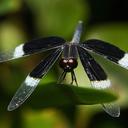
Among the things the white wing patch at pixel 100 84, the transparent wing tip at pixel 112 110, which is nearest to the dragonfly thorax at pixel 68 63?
the white wing patch at pixel 100 84

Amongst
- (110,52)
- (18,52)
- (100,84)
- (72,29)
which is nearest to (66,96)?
(100,84)

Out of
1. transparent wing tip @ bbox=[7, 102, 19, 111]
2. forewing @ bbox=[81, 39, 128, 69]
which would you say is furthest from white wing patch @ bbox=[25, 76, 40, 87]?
forewing @ bbox=[81, 39, 128, 69]

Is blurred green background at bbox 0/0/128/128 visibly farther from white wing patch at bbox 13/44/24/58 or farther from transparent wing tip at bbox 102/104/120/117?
transparent wing tip at bbox 102/104/120/117

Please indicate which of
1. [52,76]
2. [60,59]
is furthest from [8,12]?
[60,59]

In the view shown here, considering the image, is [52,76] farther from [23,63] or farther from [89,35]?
[89,35]

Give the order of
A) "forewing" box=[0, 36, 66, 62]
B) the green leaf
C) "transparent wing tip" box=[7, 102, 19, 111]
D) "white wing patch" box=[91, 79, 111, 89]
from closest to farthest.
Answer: the green leaf, "transparent wing tip" box=[7, 102, 19, 111], "white wing patch" box=[91, 79, 111, 89], "forewing" box=[0, 36, 66, 62]

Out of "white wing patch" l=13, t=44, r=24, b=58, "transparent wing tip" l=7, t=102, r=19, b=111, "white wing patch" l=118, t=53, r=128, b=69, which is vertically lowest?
"transparent wing tip" l=7, t=102, r=19, b=111
